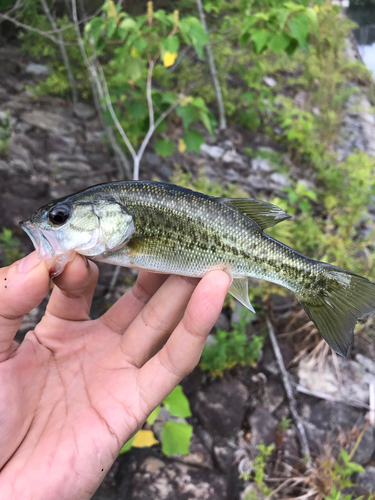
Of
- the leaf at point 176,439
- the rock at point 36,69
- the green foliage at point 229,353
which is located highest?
the rock at point 36,69

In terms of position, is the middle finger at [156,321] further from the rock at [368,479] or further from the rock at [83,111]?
the rock at [83,111]

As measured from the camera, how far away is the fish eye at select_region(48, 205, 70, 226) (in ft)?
5.78

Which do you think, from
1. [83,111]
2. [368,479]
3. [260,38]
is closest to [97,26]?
[260,38]

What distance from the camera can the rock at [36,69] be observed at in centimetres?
695

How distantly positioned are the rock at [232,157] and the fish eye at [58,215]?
19.3 ft

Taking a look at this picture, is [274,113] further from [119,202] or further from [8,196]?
[119,202]

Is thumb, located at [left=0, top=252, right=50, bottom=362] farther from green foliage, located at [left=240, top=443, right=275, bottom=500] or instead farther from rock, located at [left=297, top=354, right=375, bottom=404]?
rock, located at [left=297, top=354, right=375, bottom=404]

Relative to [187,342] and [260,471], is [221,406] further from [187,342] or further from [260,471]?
[187,342]

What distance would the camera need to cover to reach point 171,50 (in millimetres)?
3000

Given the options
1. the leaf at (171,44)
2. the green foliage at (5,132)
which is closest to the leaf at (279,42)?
the leaf at (171,44)

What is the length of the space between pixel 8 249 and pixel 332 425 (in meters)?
4.59

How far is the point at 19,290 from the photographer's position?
1.48 meters

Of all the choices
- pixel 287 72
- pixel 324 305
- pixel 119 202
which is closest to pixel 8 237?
pixel 119 202

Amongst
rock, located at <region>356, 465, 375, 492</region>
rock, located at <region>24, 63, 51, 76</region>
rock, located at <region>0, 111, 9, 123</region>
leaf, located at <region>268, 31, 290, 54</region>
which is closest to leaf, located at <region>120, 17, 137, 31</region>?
leaf, located at <region>268, 31, 290, 54</region>
